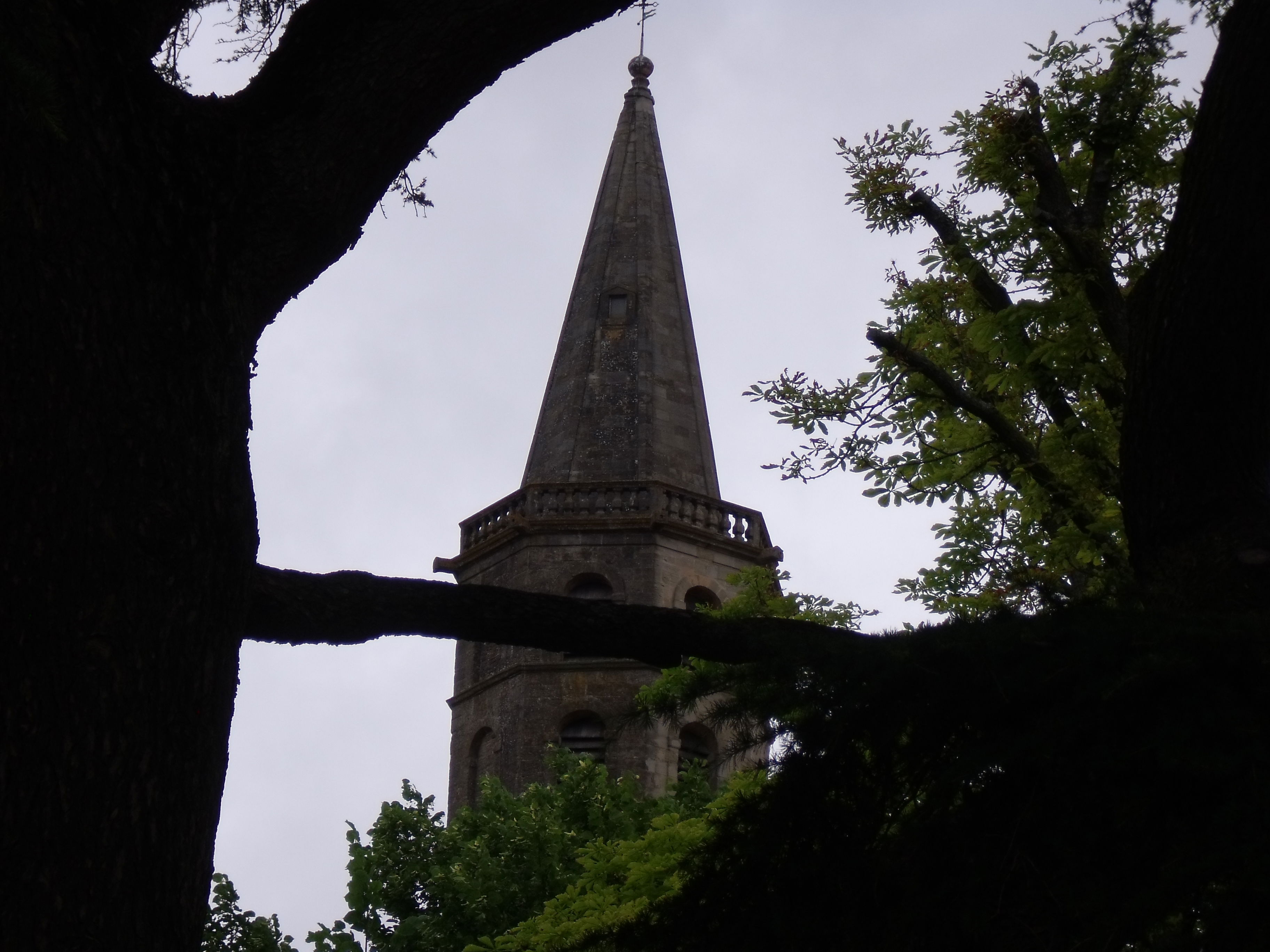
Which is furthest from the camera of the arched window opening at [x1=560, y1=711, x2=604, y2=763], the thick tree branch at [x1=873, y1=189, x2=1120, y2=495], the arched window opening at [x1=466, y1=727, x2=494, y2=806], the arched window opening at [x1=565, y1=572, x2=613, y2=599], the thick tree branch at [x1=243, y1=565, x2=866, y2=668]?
the arched window opening at [x1=565, y1=572, x2=613, y2=599]

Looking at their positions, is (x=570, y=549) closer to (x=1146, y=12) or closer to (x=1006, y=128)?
(x=1006, y=128)

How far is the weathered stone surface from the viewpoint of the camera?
106ft

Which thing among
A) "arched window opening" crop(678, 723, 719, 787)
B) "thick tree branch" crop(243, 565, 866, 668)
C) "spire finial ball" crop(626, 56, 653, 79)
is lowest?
"thick tree branch" crop(243, 565, 866, 668)

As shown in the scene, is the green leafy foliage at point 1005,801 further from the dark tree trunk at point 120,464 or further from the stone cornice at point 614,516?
the stone cornice at point 614,516

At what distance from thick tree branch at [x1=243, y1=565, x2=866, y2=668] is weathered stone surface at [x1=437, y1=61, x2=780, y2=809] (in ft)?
82.5

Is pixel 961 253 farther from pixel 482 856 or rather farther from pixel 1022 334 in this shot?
pixel 482 856

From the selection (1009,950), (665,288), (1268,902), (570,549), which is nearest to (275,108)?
(1009,950)

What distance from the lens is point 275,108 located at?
4203 mm

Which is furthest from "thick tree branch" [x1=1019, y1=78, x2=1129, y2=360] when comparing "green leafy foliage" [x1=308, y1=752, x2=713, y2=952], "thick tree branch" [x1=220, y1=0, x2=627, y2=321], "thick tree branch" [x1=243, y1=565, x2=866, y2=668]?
"green leafy foliage" [x1=308, y1=752, x2=713, y2=952]

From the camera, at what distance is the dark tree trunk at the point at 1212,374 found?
17.3ft

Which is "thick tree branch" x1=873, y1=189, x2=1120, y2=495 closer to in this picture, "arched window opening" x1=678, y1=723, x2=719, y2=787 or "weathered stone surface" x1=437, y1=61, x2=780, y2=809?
"weathered stone surface" x1=437, y1=61, x2=780, y2=809

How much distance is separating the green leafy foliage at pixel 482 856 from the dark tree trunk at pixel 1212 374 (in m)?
14.9

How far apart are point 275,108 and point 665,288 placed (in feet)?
118

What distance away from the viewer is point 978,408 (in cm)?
1194
